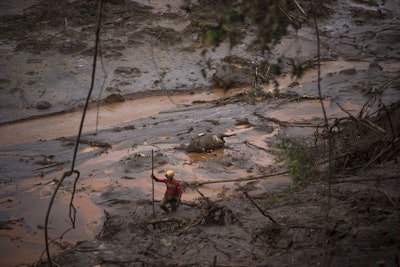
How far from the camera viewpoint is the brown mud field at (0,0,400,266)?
15.5ft

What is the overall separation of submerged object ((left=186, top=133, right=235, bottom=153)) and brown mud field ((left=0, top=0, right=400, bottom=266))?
0.56ft

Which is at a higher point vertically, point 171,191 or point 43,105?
point 171,191

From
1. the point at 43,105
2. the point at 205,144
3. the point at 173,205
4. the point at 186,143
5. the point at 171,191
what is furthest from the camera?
the point at 43,105

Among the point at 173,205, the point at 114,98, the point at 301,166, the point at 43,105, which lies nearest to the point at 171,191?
the point at 173,205

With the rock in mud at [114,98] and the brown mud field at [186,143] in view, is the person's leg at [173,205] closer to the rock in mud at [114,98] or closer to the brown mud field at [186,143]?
the brown mud field at [186,143]

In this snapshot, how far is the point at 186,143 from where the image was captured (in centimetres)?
966

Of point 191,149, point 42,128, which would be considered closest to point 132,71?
point 42,128

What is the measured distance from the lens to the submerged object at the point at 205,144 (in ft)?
29.6

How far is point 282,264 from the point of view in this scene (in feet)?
13.0

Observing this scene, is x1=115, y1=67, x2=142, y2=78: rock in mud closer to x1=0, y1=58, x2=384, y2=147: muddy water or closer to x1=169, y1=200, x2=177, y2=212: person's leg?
x1=0, y1=58, x2=384, y2=147: muddy water

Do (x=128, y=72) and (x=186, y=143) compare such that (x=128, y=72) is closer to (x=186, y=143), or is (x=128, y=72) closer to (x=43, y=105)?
(x=43, y=105)

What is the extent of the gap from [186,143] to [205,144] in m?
0.77

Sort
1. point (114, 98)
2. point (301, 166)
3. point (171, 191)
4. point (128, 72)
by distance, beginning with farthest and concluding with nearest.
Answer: point (128, 72) → point (114, 98) → point (301, 166) → point (171, 191)

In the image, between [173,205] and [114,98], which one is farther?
[114,98]
